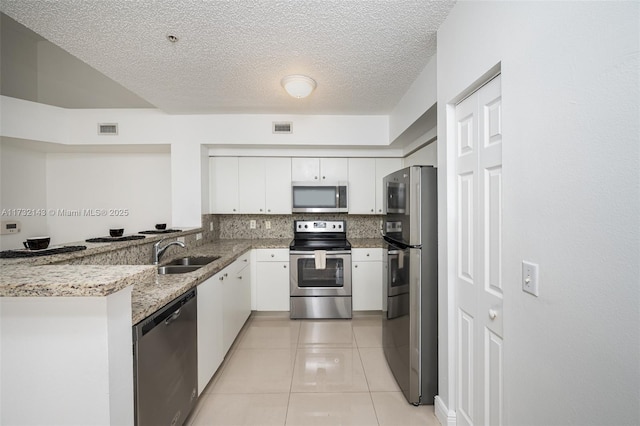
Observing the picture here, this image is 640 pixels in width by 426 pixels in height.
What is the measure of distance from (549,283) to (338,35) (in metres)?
1.79

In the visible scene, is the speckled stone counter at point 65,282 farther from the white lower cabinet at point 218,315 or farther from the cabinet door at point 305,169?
the cabinet door at point 305,169

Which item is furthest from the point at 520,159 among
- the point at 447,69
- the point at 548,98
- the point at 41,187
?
the point at 41,187

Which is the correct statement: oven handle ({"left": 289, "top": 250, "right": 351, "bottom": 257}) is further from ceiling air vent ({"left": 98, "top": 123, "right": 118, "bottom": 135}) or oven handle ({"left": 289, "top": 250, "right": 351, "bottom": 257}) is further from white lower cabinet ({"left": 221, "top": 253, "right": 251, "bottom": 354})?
ceiling air vent ({"left": 98, "top": 123, "right": 118, "bottom": 135})

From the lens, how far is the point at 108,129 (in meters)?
3.17

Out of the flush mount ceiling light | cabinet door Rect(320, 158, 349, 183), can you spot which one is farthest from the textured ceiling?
cabinet door Rect(320, 158, 349, 183)

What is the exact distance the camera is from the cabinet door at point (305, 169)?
140 inches

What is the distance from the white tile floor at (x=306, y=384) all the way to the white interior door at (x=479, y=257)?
59 cm

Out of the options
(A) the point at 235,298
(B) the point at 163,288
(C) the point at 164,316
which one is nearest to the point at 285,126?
(A) the point at 235,298

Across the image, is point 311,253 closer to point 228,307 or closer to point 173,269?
point 228,307

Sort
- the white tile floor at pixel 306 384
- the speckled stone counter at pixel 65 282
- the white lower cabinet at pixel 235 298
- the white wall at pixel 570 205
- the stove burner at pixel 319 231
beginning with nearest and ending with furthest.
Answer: the white wall at pixel 570 205 < the speckled stone counter at pixel 65 282 < the white tile floor at pixel 306 384 < the white lower cabinet at pixel 235 298 < the stove burner at pixel 319 231

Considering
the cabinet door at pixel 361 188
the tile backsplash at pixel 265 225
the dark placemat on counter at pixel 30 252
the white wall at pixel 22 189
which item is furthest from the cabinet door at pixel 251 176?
the white wall at pixel 22 189

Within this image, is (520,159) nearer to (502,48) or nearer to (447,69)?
(502,48)

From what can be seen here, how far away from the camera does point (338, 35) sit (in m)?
1.71

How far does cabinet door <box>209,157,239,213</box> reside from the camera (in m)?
3.53
